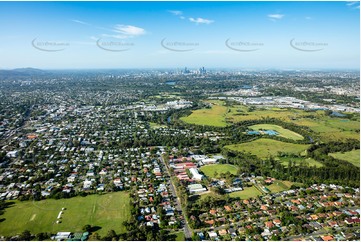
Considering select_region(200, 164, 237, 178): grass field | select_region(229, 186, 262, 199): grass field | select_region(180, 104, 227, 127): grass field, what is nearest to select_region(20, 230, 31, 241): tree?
select_region(229, 186, 262, 199): grass field

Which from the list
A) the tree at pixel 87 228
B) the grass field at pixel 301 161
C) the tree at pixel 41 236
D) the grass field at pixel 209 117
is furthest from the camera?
the grass field at pixel 209 117

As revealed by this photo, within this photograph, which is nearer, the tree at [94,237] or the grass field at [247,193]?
the tree at [94,237]

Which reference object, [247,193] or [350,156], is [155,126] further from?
[350,156]

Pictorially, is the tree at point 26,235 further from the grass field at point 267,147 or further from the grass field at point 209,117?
the grass field at point 209,117

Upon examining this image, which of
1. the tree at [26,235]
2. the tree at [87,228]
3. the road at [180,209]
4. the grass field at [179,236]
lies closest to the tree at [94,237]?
the tree at [87,228]

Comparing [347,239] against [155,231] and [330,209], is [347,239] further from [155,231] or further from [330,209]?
[155,231]

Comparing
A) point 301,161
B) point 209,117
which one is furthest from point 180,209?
point 209,117

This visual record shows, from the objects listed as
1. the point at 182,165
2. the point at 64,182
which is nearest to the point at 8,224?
the point at 64,182
